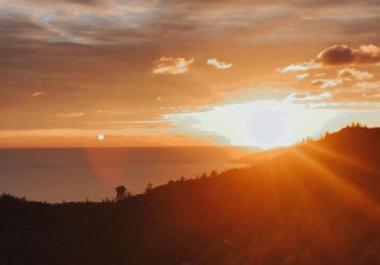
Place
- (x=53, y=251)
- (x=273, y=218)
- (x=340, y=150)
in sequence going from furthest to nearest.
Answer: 1. (x=340, y=150)
2. (x=53, y=251)
3. (x=273, y=218)

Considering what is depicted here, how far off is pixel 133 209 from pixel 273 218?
32.8ft

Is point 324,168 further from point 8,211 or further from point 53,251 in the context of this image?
point 8,211

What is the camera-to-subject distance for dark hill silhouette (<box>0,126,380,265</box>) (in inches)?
675

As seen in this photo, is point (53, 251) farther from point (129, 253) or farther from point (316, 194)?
point (316, 194)

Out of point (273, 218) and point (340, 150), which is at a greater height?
point (340, 150)

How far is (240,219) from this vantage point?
22.5 m

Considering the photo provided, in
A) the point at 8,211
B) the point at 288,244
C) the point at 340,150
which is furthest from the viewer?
the point at 8,211

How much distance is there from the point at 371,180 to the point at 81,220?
1577 cm

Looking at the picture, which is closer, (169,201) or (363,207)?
(363,207)

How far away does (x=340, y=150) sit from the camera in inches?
1094

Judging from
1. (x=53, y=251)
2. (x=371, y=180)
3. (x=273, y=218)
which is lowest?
(x=53, y=251)

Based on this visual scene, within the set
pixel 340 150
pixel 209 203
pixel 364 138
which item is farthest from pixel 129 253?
pixel 364 138

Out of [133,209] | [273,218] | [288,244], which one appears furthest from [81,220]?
[288,244]

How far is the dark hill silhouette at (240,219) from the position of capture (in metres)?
17.1
